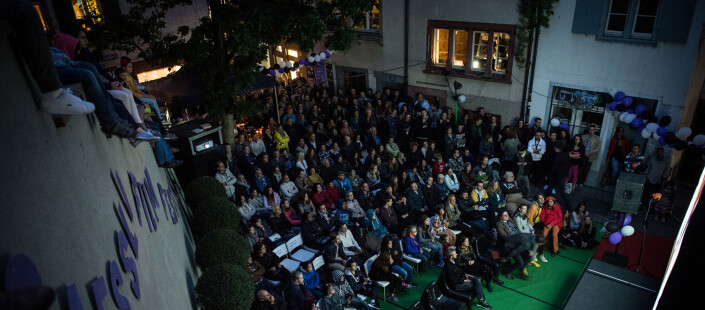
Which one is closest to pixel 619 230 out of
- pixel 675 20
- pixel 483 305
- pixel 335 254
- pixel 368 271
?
pixel 483 305

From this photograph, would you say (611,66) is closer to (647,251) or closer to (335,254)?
(647,251)

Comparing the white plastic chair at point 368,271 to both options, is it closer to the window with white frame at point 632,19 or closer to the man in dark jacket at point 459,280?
the man in dark jacket at point 459,280

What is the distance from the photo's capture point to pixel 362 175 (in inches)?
518

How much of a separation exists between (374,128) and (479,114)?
333 cm

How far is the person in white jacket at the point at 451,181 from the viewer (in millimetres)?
12195

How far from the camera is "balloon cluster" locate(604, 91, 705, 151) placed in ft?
36.8

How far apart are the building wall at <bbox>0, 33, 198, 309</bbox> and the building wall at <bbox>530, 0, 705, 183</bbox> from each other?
39.6ft

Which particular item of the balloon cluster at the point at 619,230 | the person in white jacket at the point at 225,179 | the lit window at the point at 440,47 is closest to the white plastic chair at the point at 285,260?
the person in white jacket at the point at 225,179

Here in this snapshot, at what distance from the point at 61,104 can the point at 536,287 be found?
9.30 meters

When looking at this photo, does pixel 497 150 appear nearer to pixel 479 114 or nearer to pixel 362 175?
pixel 479 114

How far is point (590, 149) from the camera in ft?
43.2

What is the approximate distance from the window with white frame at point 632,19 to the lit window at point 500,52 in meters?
2.80

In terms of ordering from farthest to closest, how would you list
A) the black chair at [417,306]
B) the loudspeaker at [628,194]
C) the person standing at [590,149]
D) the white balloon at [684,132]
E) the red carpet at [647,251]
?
the person standing at [590,149], the white balloon at [684,132], the red carpet at [647,251], the loudspeaker at [628,194], the black chair at [417,306]

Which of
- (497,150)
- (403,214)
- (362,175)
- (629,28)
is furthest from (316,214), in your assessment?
(629,28)
